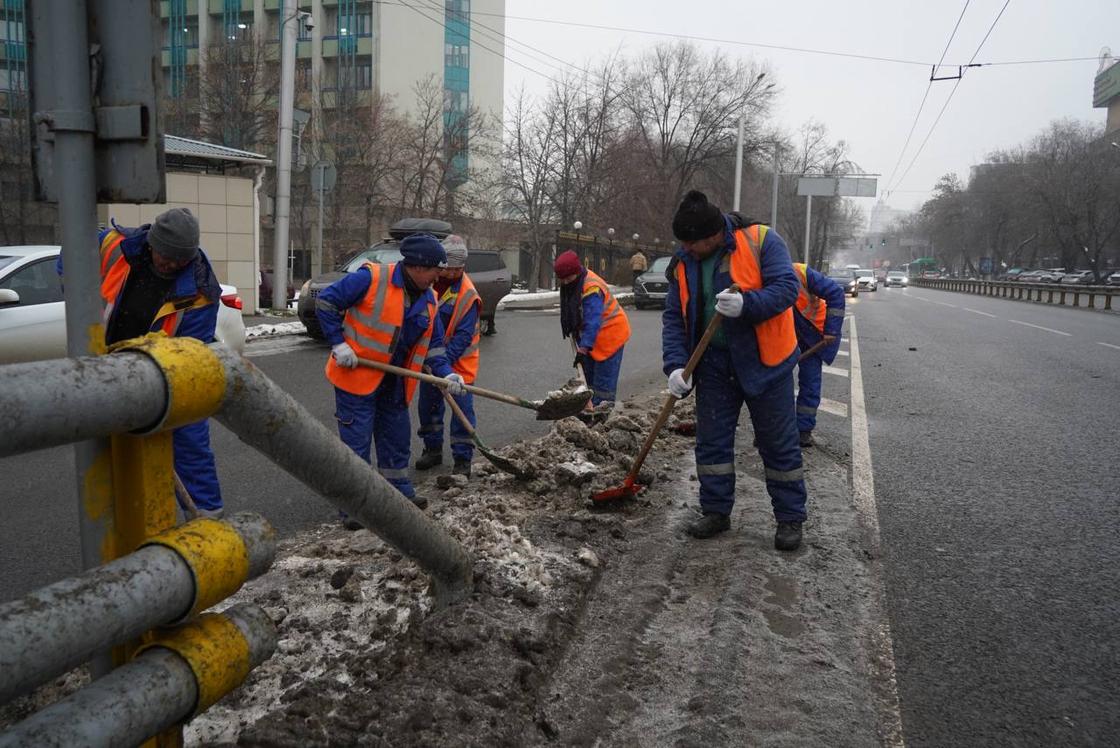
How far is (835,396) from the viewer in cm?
948

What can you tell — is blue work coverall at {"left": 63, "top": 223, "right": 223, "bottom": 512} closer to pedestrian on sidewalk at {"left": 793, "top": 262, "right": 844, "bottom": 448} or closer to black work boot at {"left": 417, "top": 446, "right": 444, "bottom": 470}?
black work boot at {"left": 417, "top": 446, "right": 444, "bottom": 470}

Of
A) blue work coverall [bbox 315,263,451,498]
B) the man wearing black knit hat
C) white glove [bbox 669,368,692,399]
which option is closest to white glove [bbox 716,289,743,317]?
the man wearing black knit hat

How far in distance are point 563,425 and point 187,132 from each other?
111ft

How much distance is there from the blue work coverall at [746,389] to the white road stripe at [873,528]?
→ 0.62 metres

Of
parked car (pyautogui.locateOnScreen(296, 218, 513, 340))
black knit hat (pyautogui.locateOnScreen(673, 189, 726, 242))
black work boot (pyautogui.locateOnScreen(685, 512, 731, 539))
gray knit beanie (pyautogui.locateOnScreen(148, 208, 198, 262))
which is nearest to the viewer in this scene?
gray knit beanie (pyautogui.locateOnScreen(148, 208, 198, 262))

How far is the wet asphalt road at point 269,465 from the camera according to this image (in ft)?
14.0

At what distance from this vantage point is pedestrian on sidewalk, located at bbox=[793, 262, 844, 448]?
22.9 feet

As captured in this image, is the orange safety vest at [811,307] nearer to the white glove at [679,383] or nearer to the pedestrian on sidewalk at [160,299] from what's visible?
the white glove at [679,383]

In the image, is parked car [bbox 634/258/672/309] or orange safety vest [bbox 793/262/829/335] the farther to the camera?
parked car [bbox 634/258/672/309]

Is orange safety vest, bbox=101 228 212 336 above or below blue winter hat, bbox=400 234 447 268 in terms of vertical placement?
below

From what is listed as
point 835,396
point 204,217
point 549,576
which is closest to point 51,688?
point 549,576

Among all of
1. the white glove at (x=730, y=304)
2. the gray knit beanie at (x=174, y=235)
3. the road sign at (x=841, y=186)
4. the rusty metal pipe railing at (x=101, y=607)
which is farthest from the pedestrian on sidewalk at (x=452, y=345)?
the road sign at (x=841, y=186)

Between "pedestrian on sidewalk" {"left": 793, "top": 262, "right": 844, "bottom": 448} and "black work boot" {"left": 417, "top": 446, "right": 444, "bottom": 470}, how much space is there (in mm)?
2824

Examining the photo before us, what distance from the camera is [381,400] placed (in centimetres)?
495
